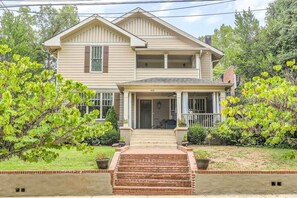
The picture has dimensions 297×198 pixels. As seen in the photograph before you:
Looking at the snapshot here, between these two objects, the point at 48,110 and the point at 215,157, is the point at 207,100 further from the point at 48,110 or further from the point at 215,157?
the point at 48,110

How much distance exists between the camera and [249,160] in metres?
10.7

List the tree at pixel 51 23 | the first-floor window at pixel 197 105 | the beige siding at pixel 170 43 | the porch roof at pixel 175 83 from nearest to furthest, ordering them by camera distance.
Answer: the porch roof at pixel 175 83
the first-floor window at pixel 197 105
the beige siding at pixel 170 43
the tree at pixel 51 23

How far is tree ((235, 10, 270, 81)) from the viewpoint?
76.1 ft

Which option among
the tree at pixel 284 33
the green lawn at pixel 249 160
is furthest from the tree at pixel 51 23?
the green lawn at pixel 249 160

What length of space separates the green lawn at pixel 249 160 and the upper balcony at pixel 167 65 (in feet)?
23.2

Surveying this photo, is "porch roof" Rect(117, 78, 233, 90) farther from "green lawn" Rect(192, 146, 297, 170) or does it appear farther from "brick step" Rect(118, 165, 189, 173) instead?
"brick step" Rect(118, 165, 189, 173)

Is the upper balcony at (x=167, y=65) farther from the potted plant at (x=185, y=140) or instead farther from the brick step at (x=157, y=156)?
the brick step at (x=157, y=156)

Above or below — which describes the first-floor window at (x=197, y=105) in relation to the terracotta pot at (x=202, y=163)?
above

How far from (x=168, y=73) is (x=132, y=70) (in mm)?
2387

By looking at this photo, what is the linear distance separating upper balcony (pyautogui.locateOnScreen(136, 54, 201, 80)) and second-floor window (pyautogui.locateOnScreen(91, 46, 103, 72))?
2.49m

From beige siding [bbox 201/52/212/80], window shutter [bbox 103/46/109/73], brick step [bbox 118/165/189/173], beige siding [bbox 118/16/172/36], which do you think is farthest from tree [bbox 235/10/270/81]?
brick step [bbox 118/165/189/173]

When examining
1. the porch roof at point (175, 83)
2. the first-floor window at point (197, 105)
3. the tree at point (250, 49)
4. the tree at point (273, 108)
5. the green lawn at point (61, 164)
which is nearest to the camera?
the tree at point (273, 108)

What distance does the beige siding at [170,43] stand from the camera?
64.5 ft

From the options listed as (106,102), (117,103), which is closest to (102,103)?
(106,102)
